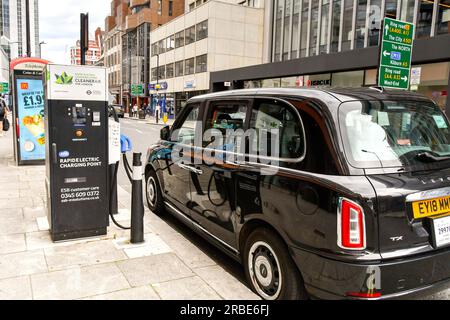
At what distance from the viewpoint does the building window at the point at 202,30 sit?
40.7 metres

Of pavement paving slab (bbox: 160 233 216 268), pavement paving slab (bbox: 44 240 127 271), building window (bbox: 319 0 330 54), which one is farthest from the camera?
building window (bbox: 319 0 330 54)

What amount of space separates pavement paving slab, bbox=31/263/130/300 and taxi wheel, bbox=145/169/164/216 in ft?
6.10

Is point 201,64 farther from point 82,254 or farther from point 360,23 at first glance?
point 82,254

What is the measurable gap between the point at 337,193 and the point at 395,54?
5474mm

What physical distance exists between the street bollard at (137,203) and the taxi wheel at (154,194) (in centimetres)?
115

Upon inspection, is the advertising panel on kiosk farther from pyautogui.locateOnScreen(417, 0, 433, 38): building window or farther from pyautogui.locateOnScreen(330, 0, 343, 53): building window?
pyautogui.locateOnScreen(330, 0, 343, 53): building window

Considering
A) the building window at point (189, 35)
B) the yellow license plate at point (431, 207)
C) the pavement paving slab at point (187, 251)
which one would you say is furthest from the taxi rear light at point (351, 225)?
the building window at point (189, 35)

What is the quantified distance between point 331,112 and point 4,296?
3.06 meters

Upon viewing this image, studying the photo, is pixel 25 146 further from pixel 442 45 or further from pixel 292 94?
pixel 442 45

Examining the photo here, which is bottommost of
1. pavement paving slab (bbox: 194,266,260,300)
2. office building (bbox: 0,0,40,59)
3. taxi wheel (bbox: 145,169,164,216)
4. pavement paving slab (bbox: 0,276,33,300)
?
pavement paving slab (bbox: 194,266,260,300)

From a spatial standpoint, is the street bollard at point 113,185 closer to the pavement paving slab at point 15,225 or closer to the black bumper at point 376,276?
the pavement paving slab at point 15,225

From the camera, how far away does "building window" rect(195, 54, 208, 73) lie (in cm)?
4081

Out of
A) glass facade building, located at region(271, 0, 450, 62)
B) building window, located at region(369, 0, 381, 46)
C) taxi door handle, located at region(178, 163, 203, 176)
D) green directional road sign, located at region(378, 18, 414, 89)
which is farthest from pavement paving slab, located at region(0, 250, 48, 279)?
building window, located at region(369, 0, 381, 46)

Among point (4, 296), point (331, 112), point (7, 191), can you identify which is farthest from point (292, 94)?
point (7, 191)
